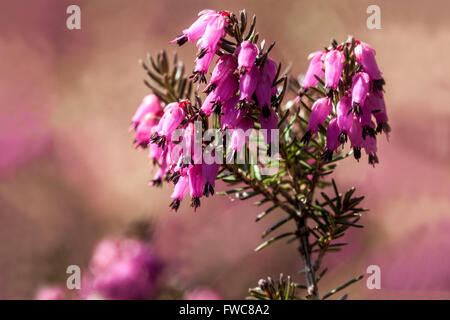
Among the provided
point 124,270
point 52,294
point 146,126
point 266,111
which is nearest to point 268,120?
point 266,111

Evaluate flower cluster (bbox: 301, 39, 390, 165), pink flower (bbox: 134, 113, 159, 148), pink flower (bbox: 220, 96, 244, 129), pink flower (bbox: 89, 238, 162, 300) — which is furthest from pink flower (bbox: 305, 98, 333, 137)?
pink flower (bbox: 89, 238, 162, 300)

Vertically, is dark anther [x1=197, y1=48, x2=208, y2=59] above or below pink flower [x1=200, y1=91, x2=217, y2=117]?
above

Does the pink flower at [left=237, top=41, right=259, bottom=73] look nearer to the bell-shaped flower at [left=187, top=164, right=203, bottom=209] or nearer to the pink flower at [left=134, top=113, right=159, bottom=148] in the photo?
the bell-shaped flower at [left=187, top=164, right=203, bottom=209]

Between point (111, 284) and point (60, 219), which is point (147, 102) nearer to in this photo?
point (111, 284)

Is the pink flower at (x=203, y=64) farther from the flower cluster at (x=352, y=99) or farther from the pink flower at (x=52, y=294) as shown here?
the pink flower at (x=52, y=294)

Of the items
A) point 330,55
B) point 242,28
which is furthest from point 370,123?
point 242,28

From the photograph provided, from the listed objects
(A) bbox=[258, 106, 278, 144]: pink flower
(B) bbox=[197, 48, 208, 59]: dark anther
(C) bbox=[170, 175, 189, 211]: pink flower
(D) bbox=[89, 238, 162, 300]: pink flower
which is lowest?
(D) bbox=[89, 238, 162, 300]: pink flower

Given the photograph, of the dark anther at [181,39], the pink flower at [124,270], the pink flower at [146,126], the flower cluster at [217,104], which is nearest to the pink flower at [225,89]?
the flower cluster at [217,104]
